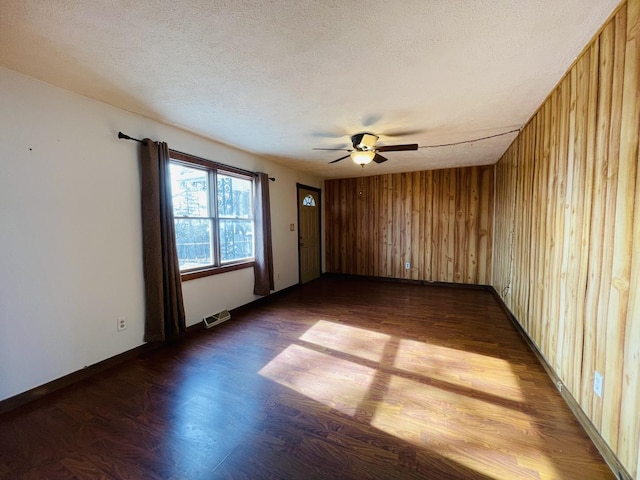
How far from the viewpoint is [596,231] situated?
157 centimetres

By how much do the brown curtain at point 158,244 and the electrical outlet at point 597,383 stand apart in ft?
11.2

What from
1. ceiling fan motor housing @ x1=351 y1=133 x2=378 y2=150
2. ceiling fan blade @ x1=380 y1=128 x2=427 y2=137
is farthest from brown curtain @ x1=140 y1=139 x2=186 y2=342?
ceiling fan blade @ x1=380 y1=128 x2=427 y2=137

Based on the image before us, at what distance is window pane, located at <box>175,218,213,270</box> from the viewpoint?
3158 millimetres

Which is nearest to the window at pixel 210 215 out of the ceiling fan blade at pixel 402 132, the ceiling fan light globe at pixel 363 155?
the ceiling fan light globe at pixel 363 155

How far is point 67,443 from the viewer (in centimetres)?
161

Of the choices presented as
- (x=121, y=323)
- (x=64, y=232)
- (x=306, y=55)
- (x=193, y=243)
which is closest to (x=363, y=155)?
(x=306, y=55)

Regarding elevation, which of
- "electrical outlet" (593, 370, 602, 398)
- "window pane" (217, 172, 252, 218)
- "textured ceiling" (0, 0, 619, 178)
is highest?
"textured ceiling" (0, 0, 619, 178)

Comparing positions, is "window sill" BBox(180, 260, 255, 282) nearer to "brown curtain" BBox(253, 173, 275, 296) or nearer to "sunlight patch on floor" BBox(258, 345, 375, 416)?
"brown curtain" BBox(253, 173, 275, 296)

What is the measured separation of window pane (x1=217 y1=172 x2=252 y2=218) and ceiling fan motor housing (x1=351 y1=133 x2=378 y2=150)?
1.88 m

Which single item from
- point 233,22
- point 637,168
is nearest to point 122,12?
point 233,22

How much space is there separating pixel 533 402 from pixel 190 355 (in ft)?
9.64

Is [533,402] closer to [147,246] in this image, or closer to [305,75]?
[305,75]

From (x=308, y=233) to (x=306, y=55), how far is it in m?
4.29

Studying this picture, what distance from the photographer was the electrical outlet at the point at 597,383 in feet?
A: 4.95
